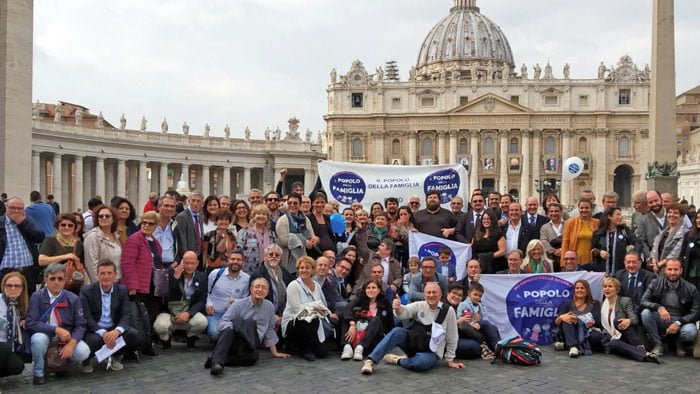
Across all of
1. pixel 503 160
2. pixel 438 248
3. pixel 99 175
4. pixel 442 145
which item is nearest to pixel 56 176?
pixel 99 175

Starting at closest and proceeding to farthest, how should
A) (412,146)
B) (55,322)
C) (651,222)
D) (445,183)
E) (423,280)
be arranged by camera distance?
(55,322)
(423,280)
(651,222)
(445,183)
(412,146)

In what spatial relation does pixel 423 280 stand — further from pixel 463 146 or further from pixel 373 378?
pixel 463 146

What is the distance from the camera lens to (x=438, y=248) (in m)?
11.8

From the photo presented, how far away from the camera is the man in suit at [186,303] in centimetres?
996

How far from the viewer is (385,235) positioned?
1203cm

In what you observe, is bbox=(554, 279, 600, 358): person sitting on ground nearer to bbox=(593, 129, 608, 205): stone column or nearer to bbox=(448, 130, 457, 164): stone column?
bbox=(448, 130, 457, 164): stone column

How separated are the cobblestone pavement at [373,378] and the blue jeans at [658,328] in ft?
1.06

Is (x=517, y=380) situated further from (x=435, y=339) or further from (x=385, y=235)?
(x=385, y=235)

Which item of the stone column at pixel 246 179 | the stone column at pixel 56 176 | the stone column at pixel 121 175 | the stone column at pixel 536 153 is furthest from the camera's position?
the stone column at pixel 536 153

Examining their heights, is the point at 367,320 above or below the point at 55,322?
below

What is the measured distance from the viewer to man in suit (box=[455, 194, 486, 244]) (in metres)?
12.1

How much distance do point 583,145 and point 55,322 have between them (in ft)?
270

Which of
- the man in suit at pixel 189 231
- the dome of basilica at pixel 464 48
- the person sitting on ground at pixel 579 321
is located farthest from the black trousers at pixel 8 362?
the dome of basilica at pixel 464 48

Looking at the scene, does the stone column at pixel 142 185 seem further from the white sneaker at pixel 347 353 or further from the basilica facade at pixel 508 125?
the white sneaker at pixel 347 353
